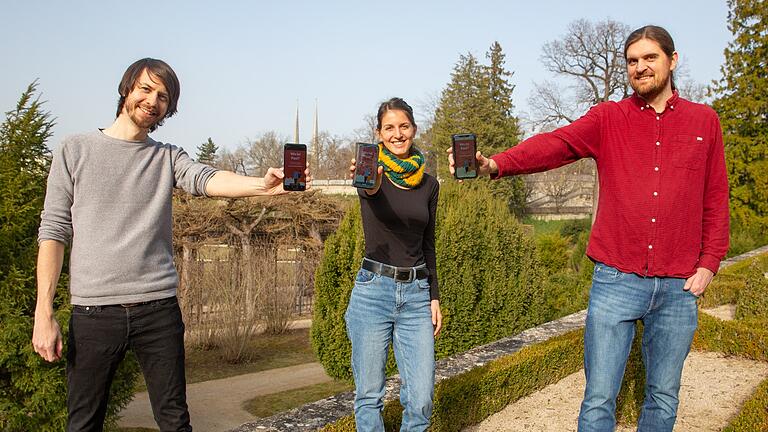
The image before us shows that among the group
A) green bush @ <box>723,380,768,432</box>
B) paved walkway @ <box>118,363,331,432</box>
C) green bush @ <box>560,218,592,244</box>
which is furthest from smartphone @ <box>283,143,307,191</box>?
green bush @ <box>560,218,592,244</box>

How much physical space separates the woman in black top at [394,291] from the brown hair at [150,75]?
0.94 m

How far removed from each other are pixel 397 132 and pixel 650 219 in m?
1.20

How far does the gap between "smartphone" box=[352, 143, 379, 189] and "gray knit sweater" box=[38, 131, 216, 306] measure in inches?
33.3

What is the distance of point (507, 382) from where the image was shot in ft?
16.1

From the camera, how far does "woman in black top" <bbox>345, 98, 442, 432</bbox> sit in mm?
2908

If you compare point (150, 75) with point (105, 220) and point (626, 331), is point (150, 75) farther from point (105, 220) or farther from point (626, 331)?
point (626, 331)

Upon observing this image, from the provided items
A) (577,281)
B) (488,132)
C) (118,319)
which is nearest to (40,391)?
(118,319)

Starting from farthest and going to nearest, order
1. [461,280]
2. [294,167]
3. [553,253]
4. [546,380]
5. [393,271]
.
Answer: [553,253] → [461,280] → [546,380] → [393,271] → [294,167]

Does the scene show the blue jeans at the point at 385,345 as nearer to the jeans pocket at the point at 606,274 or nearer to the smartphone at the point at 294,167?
the smartphone at the point at 294,167

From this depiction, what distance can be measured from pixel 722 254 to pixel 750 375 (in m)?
3.67

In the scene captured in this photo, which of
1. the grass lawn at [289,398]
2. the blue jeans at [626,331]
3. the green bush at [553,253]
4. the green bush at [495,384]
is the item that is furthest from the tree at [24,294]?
the green bush at [553,253]

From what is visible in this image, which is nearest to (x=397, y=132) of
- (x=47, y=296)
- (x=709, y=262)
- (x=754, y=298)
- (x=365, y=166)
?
(x=365, y=166)

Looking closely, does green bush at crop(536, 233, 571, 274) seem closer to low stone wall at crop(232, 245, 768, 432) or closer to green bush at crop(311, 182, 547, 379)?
green bush at crop(311, 182, 547, 379)

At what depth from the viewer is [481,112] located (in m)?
34.8
